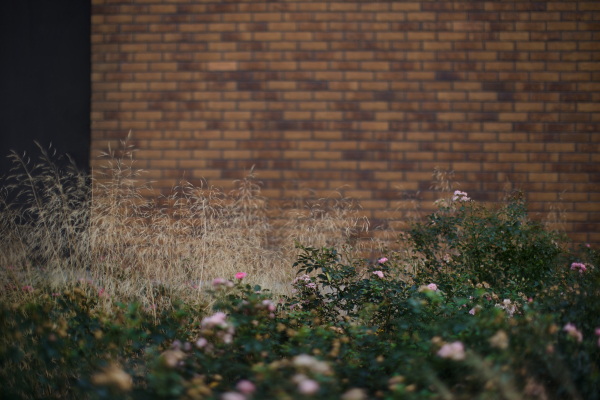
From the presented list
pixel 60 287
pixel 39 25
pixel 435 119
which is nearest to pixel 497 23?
pixel 435 119

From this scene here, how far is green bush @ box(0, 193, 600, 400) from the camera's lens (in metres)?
1.18

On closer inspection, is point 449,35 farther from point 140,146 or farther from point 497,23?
point 140,146

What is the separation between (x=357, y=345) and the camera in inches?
72.2

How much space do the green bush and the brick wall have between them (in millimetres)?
1343

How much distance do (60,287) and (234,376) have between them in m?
1.66

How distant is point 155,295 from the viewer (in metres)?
2.71

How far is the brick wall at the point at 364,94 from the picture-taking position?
3.68 m

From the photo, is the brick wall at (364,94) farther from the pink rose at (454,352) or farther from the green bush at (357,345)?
the pink rose at (454,352)

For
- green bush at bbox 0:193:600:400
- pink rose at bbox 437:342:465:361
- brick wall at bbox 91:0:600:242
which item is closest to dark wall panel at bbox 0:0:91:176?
brick wall at bbox 91:0:600:242

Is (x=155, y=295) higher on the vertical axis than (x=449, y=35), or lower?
lower

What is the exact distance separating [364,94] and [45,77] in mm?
3467

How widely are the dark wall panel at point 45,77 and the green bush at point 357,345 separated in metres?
2.57

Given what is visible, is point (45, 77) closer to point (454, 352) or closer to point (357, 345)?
point (357, 345)

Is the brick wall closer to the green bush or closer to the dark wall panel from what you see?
the dark wall panel
